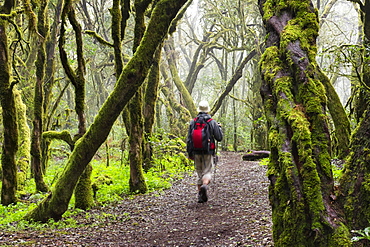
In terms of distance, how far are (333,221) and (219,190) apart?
21.4ft

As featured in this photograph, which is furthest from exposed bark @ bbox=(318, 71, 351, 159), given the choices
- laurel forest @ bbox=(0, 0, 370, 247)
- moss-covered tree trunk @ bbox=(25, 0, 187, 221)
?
moss-covered tree trunk @ bbox=(25, 0, 187, 221)

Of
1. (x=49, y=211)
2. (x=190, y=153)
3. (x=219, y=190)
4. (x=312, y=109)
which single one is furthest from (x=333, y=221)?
(x=219, y=190)

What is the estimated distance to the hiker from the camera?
311 inches

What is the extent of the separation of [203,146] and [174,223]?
2.08 m

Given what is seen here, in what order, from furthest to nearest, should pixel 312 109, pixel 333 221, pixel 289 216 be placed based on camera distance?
pixel 312 109 < pixel 289 216 < pixel 333 221

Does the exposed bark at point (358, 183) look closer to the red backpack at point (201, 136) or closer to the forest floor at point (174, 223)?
the forest floor at point (174, 223)

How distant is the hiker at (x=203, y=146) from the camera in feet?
25.9

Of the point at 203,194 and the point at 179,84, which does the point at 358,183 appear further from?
the point at 179,84

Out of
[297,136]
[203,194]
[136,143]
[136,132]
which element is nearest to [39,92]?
[136,132]

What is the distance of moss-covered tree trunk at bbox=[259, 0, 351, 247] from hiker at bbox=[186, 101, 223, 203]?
13.2ft

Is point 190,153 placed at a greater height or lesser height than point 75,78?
lesser

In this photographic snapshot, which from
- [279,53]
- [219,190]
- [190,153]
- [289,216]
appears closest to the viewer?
[289,216]

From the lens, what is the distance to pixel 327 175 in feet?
10.5

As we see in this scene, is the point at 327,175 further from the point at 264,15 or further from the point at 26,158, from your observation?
the point at 26,158
